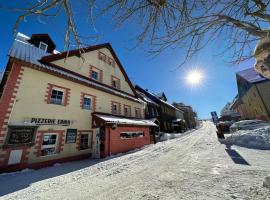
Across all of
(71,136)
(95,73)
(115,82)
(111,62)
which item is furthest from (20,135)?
(111,62)

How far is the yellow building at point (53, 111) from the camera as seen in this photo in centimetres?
795

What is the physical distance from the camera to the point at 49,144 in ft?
30.8

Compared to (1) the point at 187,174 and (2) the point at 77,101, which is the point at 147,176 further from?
(2) the point at 77,101

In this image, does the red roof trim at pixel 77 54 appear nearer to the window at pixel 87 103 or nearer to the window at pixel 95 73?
the window at pixel 95 73

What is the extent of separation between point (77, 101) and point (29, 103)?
11.2 ft

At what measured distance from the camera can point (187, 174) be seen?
556cm

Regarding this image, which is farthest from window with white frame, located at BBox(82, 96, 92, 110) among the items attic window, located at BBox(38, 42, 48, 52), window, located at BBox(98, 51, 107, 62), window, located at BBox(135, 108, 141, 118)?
window, located at BBox(135, 108, 141, 118)

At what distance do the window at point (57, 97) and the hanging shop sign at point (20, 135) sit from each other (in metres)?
2.28

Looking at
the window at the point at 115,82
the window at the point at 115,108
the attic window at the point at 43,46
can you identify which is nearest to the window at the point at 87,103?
the window at the point at 115,108

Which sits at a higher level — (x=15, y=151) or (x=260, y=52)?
(x=260, y=52)

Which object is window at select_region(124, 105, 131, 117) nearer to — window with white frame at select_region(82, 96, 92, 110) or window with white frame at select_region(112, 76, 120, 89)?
window with white frame at select_region(112, 76, 120, 89)

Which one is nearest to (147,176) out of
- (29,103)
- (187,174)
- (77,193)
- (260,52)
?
(187,174)

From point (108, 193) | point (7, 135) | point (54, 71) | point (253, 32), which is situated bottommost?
point (108, 193)

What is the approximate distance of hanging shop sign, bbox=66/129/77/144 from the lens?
1038 centimetres
